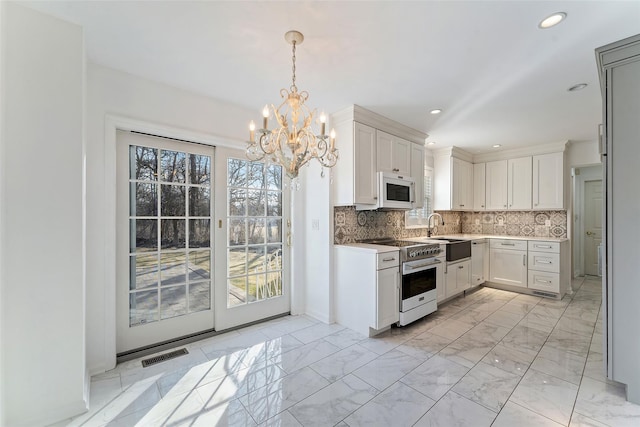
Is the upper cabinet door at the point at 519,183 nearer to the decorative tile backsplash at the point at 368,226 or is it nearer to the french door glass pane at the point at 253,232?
the decorative tile backsplash at the point at 368,226

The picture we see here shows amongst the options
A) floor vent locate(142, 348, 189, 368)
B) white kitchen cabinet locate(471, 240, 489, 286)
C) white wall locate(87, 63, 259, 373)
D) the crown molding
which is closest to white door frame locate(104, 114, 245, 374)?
A: white wall locate(87, 63, 259, 373)

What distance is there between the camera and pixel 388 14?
5.39 ft

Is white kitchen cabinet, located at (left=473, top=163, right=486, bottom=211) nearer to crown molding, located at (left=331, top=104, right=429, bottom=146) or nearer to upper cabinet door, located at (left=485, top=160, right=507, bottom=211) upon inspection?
upper cabinet door, located at (left=485, top=160, right=507, bottom=211)

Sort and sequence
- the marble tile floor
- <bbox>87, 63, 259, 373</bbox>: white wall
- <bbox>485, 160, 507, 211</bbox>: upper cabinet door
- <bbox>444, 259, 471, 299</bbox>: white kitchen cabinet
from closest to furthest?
1. the marble tile floor
2. <bbox>87, 63, 259, 373</bbox>: white wall
3. <bbox>444, 259, 471, 299</bbox>: white kitchen cabinet
4. <bbox>485, 160, 507, 211</bbox>: upper cabinet door

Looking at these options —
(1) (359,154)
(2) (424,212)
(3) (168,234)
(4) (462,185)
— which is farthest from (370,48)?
(4) (462,185)

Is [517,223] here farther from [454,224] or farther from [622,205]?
[622,205]

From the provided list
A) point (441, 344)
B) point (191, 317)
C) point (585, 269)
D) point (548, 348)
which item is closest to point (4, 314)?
point (191, 317)

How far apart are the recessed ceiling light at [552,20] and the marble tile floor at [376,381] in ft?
8.15

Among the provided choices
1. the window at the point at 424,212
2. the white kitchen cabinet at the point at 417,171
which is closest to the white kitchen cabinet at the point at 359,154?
the white kitchen cabinet at the point at 417,171

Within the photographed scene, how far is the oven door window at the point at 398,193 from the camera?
3.36 meters

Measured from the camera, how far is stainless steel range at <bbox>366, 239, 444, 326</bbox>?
3.02 meters

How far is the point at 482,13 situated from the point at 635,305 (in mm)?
2182

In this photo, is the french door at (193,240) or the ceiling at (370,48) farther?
the french door at (193,240)

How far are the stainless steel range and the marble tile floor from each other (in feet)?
0.71
